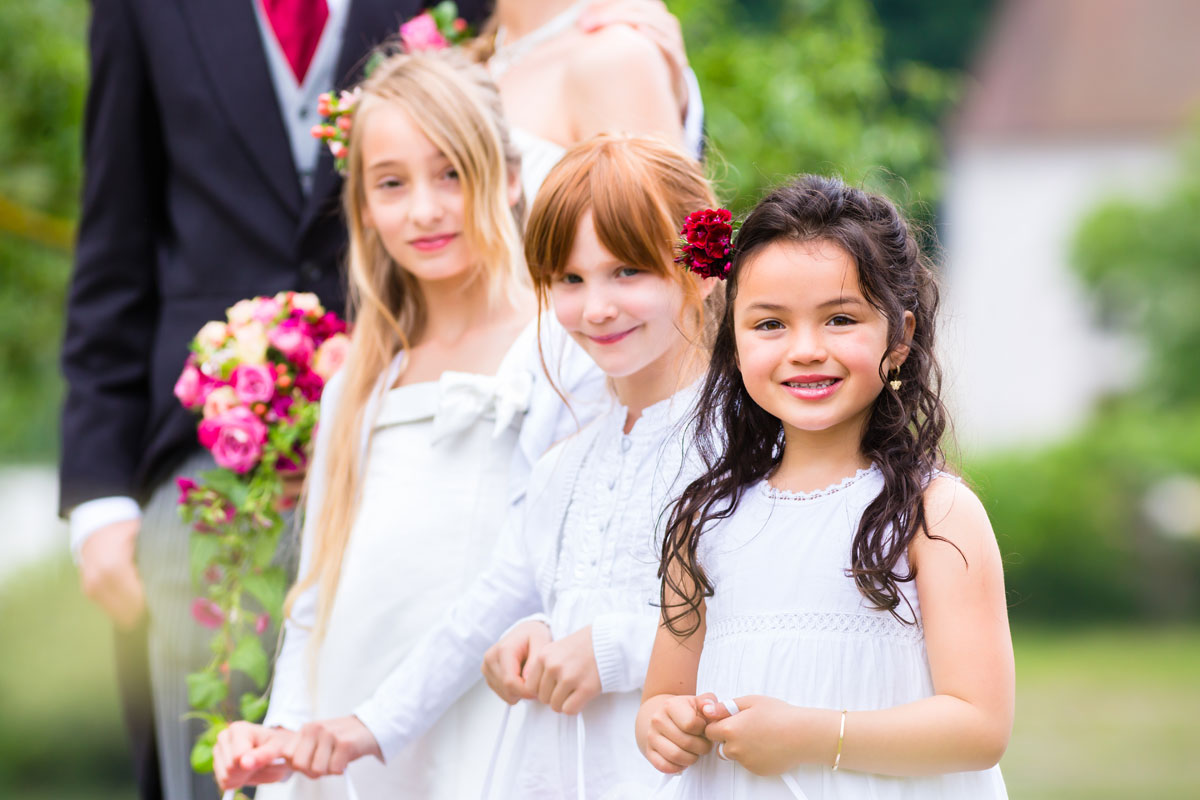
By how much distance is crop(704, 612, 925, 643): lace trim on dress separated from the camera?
2172 mm

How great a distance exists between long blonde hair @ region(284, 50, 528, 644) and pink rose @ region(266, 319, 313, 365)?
0.39 ft

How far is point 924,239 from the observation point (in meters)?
2.44

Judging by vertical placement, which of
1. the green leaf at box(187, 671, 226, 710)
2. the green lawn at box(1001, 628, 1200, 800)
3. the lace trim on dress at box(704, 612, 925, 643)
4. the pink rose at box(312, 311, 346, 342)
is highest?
the pink rose at box(312, 311, 346, 342)

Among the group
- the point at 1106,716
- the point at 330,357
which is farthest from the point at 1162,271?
the point at 330,357

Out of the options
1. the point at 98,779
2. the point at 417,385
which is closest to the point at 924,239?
the point at 417,385

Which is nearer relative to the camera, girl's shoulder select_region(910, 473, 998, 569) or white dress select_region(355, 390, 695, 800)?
girl's shoulder select_region(910, 473, 998, 569)

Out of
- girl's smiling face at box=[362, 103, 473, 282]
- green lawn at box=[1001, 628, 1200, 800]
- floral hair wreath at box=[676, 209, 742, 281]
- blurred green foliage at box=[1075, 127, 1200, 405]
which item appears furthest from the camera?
blurred green foliage at box=[1075, 127, 1200, 405]

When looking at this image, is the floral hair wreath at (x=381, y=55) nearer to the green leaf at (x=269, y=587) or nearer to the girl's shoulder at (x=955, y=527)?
the green leaf at (x=269, y=587)

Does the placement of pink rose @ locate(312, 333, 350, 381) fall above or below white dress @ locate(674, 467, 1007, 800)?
above

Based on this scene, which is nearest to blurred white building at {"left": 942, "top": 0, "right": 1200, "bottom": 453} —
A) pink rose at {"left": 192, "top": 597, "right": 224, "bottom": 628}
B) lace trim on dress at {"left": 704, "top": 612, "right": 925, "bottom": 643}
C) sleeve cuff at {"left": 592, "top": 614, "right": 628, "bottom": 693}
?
pink rose at {"left": 192, "top": 597, "right": 224, "bottom": 628}

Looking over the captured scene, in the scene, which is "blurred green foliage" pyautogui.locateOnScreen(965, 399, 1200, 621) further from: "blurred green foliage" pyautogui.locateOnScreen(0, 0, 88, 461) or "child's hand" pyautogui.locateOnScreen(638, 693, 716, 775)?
"child's hand" pyautogui.locateOnScreen(638, 693, 716, 775)

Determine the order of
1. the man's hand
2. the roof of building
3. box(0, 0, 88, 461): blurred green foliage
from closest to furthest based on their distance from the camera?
the man's hand → box(0, 0, 88, 461): blurred green foliage → the roof of building

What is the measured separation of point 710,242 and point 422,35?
51.0 inches

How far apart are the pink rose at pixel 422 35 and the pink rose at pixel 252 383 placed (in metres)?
0.79
